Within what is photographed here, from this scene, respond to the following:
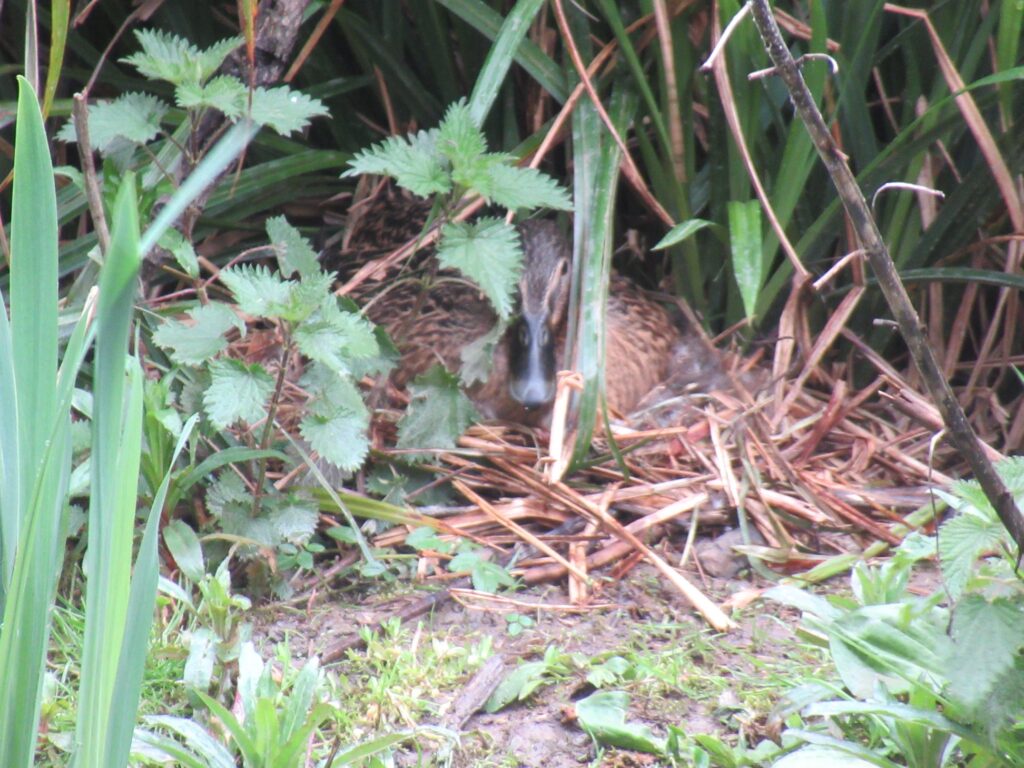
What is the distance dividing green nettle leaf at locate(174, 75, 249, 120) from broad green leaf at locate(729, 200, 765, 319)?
122 cm

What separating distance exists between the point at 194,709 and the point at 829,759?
1.00 meters

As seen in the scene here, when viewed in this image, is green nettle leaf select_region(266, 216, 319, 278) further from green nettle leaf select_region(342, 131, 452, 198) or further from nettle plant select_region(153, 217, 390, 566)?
green nettle leaf select_region(342, 131, 452, 198)

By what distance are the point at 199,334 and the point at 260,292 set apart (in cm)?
17

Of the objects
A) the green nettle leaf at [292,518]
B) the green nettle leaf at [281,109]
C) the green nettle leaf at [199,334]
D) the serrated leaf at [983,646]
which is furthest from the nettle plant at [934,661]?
the green nettle leaf at [281,109]

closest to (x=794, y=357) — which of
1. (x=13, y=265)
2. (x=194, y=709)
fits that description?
(x=194, y=709)

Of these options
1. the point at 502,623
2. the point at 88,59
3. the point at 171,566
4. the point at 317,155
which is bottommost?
the point at 502,623

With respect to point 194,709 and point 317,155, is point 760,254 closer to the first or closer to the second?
point 317,155

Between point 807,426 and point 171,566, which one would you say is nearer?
point 171,566

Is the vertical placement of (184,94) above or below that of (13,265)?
above

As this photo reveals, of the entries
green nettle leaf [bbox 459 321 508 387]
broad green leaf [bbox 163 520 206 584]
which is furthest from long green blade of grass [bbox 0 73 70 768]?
green nettle leaf [bbox 459 321 508 387]

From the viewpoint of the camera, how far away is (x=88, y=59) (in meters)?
3.57

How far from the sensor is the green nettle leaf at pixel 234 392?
87.2 inches

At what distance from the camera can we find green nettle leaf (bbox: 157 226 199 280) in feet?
7.89

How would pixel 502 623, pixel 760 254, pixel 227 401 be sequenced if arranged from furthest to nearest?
pixel 760 254 → pixel 502 623 → pixel 227 401
